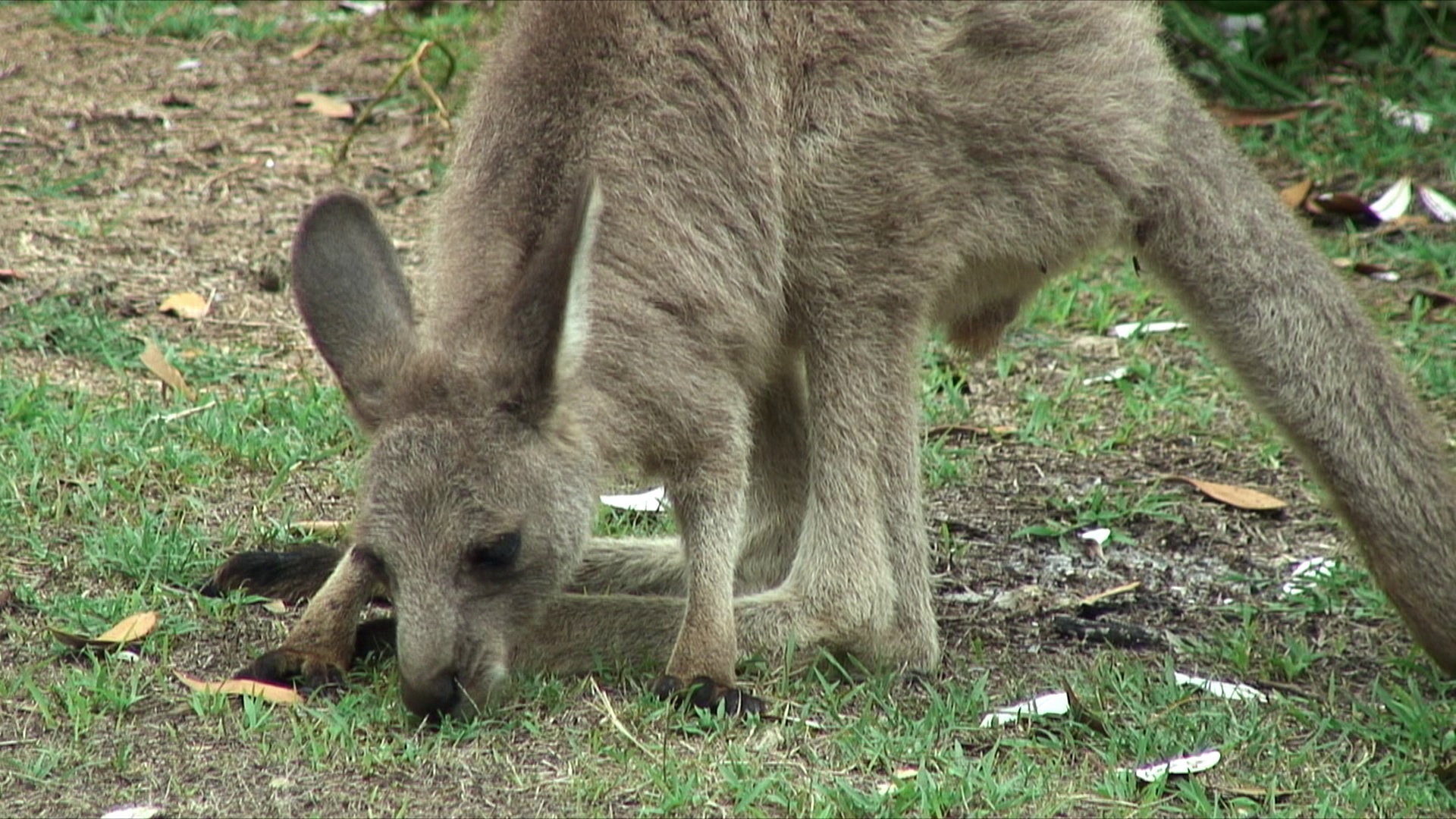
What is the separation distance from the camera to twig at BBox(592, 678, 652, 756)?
290cm

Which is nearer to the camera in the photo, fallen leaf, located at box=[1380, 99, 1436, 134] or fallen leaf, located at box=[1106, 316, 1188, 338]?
fallen leaf, located at box=[1106, 316, 1188, 338]

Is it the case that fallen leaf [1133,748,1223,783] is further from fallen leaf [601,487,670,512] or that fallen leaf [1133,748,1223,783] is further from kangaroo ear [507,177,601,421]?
fallen leaf [601,487,670,512]

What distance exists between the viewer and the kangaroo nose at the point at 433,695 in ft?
9.43

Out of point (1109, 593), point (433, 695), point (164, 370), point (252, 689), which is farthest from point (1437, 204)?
point (252, 689)

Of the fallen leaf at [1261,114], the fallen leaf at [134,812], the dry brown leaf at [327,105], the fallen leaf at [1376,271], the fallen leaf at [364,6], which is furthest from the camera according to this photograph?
the fallen leaf at [364,6]

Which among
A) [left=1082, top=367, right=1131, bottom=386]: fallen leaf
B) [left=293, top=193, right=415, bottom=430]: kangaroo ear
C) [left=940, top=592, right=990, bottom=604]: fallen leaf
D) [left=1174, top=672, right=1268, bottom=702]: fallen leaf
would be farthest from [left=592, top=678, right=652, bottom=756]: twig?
[left=1082, top=367, right=1131, bottom=386]: fallen leaf

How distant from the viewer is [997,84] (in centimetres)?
362

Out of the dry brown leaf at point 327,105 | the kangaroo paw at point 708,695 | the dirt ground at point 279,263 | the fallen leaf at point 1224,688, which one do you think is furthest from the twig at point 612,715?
the dry brown leaf at point 327,105

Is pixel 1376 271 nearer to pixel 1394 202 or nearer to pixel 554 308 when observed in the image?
pixel 1394 202

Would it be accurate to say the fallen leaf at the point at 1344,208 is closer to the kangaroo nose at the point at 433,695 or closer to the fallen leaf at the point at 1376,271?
the fallen leaf at the point at 1376,271

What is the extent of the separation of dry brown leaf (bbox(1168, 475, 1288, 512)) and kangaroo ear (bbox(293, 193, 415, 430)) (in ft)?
6.84

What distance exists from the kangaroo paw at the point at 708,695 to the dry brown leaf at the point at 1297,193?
130 inches

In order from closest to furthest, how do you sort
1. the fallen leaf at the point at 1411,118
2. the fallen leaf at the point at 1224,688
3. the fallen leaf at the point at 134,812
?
the fallen leaf at the point at 134,812
the fallen leaf at the point at 1224,688
the fallen leaf at the point at 1411,118

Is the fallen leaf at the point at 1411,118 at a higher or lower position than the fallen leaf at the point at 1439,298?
higher
